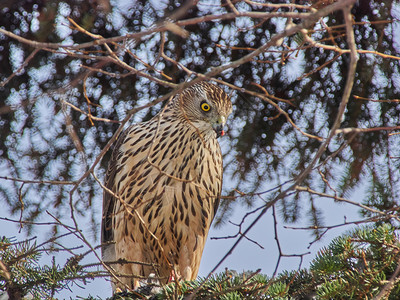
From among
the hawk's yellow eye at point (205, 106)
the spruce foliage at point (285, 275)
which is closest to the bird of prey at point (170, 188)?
the hawk's yellow eye at point (205, 106)

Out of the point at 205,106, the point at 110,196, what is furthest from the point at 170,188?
the point at 205,106

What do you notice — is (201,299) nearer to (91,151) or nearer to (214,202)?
(214,202)

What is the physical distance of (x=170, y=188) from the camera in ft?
10.6

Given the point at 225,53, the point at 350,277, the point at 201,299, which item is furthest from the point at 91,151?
the point at 350,277

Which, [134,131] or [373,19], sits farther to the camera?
[134,131]

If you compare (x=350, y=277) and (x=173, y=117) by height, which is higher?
(x=173, y=117)

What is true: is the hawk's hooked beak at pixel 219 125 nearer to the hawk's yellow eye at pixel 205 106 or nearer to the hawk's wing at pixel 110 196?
the hawk's yellow eye at pixel 205 106

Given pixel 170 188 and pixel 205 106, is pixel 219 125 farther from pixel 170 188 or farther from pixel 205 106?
pixel 170 188

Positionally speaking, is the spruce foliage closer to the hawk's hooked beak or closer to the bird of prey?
the bird of prey

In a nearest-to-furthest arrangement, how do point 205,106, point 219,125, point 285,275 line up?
point 285,275 < point 219,125 < point 205,106

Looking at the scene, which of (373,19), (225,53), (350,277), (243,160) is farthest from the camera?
(243,160)

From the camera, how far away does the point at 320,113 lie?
3.51m

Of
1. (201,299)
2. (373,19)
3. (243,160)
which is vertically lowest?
(201,299)

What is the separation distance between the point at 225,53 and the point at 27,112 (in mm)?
1369
